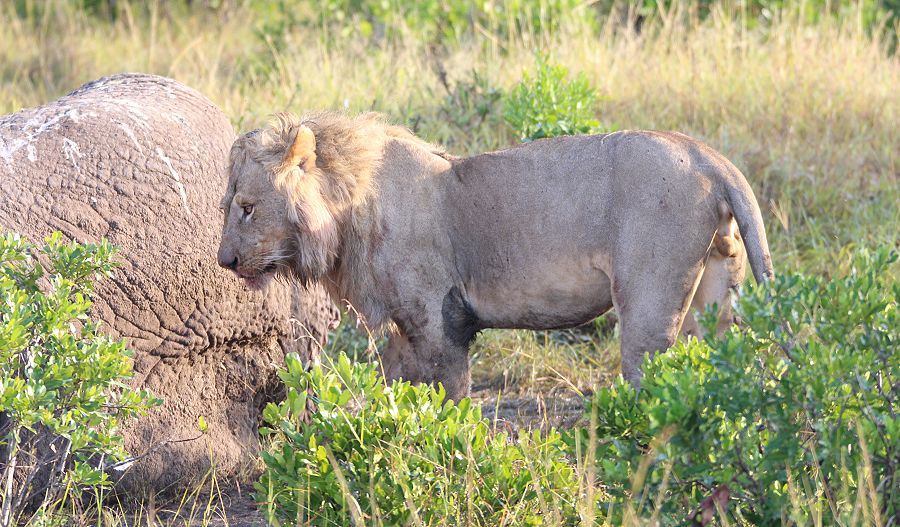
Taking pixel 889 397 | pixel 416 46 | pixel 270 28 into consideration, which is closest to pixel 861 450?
pixel 889 397

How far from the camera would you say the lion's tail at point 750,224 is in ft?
13.1

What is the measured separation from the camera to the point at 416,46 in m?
8.95

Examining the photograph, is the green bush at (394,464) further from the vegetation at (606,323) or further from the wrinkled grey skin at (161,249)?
the wrinkled grey skin at (161,249)

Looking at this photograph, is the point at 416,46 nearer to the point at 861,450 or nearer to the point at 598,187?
the point at 598,187

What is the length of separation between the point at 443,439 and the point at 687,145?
1448 mm

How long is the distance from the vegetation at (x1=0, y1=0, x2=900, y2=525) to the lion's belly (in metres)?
0.46

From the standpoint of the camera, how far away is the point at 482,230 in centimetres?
443

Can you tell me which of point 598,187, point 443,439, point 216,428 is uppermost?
point 598,187

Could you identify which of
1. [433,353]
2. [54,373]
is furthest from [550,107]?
[54,373]

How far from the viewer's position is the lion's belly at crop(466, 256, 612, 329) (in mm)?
4293

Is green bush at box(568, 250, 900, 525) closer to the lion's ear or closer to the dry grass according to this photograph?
the lion's ear

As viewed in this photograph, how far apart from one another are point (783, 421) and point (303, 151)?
6.17 ft

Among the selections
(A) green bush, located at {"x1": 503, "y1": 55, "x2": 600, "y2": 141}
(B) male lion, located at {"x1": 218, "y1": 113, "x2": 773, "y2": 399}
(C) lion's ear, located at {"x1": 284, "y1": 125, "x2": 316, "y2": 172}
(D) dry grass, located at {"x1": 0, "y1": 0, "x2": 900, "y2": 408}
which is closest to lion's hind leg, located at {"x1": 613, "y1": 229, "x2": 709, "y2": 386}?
(B) male lion, located at {"x1": 218, "y1": 113, "x2": 773, "y2": 399}

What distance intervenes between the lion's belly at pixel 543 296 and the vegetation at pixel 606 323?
456 mm
